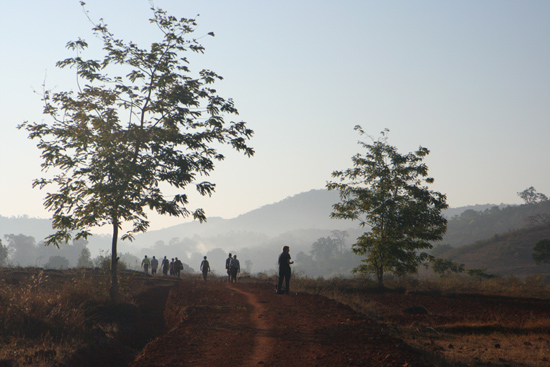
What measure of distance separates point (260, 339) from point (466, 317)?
8411 mm

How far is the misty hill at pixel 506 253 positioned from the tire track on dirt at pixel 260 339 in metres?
74.1

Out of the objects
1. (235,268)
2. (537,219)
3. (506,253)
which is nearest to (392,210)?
(235,268)

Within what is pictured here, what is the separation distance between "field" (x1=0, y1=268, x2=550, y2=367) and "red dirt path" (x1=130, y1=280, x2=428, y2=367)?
21 mm

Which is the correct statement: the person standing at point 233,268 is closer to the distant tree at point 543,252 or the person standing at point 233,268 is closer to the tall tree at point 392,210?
the tall tree at point 392,210

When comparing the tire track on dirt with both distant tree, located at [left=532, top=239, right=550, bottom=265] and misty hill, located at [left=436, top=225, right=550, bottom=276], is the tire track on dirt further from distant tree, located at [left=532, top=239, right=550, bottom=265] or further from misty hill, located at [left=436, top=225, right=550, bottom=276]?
misty hill, located at [left=436, top=225, right=550, bottom=276]

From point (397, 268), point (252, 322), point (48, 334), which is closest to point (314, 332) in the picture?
point (252, 322)

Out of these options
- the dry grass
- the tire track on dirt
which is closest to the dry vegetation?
the tire track on dirt

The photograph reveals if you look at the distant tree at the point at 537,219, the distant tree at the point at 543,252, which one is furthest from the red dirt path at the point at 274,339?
the distant tree at the point at 537,219

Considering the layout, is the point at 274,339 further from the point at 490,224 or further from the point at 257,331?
the point at 490,224

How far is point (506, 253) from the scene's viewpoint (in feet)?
291

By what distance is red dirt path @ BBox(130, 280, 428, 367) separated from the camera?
26.7 feet

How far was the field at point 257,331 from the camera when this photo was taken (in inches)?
336

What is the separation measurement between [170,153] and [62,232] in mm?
3826

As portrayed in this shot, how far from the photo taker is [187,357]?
27.7 feet
